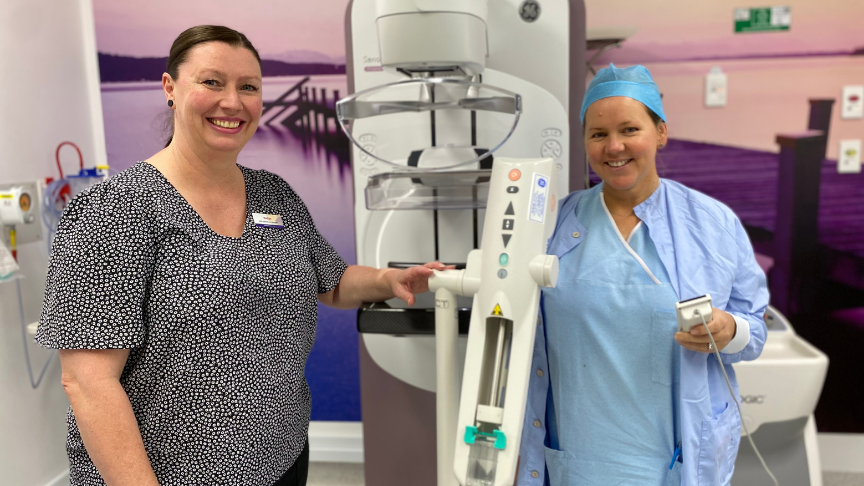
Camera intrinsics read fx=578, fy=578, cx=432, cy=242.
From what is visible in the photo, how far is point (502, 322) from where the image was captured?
3.34 feet

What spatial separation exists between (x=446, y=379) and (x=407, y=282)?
0.26 m

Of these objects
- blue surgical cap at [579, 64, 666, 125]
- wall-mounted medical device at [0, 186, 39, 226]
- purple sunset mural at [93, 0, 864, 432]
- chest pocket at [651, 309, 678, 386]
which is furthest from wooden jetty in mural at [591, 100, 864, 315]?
wall-mounted medical device at [0, 186, 39, 226]

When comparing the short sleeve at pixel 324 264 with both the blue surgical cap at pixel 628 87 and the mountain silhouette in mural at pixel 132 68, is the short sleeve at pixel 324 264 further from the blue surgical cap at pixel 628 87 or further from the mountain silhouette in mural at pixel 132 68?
the mountain silhouette in mural at pixel 132 68

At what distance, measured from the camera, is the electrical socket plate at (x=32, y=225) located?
2107 mm

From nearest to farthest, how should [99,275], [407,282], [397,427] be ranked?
[99,275] → [407,282] → [397,427]

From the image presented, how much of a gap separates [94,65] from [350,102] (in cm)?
198

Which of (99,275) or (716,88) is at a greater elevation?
(716,88)

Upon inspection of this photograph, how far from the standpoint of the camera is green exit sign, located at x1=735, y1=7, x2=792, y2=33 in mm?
2250

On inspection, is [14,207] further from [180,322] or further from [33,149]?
[180,322]

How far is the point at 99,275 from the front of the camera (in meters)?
0.92

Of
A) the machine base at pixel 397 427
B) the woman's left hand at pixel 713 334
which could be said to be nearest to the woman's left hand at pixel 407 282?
the machine base at pixel 397 427

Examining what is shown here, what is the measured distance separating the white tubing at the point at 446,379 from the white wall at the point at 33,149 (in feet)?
5.82

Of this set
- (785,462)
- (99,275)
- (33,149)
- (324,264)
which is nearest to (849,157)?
(785,462)

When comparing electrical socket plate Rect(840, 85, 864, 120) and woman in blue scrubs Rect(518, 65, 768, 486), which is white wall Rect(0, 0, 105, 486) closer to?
woman in blue scrubs Rect(518, 65, 768, 486)
